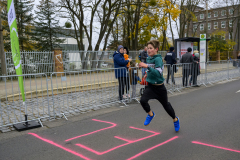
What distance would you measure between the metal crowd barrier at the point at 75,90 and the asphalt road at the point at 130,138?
2.75 ft

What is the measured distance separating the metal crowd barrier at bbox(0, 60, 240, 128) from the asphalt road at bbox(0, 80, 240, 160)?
0.84 metres

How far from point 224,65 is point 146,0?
8.09 m

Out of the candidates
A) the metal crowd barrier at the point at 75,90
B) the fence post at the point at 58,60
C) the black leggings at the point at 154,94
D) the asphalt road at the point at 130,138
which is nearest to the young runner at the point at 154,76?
the black leggings at the point at 154,94

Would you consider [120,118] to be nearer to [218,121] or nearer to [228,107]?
[218,121]

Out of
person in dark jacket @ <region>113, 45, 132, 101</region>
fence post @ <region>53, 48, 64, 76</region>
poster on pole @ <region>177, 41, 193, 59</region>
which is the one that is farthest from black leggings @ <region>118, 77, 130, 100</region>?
poster on pole @ <region>177, 41, 193, 59</region>

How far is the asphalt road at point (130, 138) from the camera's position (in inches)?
136

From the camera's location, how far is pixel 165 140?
158 inches

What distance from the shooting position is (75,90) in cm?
633

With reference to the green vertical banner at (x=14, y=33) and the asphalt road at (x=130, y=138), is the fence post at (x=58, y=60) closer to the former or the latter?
the asphalt road at (x=130, y=138)

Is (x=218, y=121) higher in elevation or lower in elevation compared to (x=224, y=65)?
lower

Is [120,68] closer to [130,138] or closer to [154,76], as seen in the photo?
[154,76]

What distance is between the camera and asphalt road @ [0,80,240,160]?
3.47 m

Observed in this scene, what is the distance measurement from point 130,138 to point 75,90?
2761mm

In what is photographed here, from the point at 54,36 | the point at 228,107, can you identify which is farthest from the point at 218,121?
the point at 54,36
